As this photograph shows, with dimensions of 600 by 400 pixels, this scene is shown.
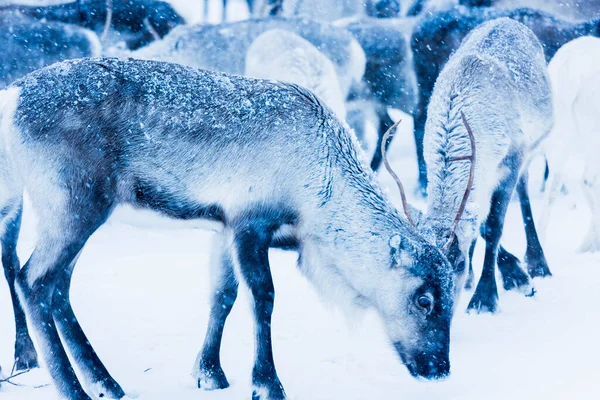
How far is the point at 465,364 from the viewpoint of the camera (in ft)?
12.6

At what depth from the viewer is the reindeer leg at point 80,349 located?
3439mm

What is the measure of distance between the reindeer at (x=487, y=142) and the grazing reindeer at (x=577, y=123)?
597mm

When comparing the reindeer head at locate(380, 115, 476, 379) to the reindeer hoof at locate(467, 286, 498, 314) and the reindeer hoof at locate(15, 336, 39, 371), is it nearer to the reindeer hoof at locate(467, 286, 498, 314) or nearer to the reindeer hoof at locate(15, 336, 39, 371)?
the reindeer hoof at locate(467, 286, 498, 314)

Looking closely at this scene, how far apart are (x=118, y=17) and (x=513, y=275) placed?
7111mm

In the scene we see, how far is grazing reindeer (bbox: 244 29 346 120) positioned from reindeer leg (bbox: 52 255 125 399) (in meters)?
3.42

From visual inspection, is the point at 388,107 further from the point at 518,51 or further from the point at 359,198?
the point at 359,198

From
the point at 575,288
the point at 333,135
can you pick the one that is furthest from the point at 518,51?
the point at 333,135

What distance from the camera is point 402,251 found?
3371 mm

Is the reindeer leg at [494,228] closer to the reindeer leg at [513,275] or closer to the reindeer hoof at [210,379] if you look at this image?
the reindeer leg at [513,275]

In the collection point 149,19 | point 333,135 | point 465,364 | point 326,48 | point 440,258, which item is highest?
point 333,135

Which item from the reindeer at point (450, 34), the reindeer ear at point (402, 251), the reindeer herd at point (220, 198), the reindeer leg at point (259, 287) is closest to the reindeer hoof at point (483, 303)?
the reindeer herd at point (220, 198)

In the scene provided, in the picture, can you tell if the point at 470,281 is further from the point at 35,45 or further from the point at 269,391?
the point at 35,45

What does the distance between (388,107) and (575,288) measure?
4.44 metres

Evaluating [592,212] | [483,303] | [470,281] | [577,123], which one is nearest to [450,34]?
[577,123]
